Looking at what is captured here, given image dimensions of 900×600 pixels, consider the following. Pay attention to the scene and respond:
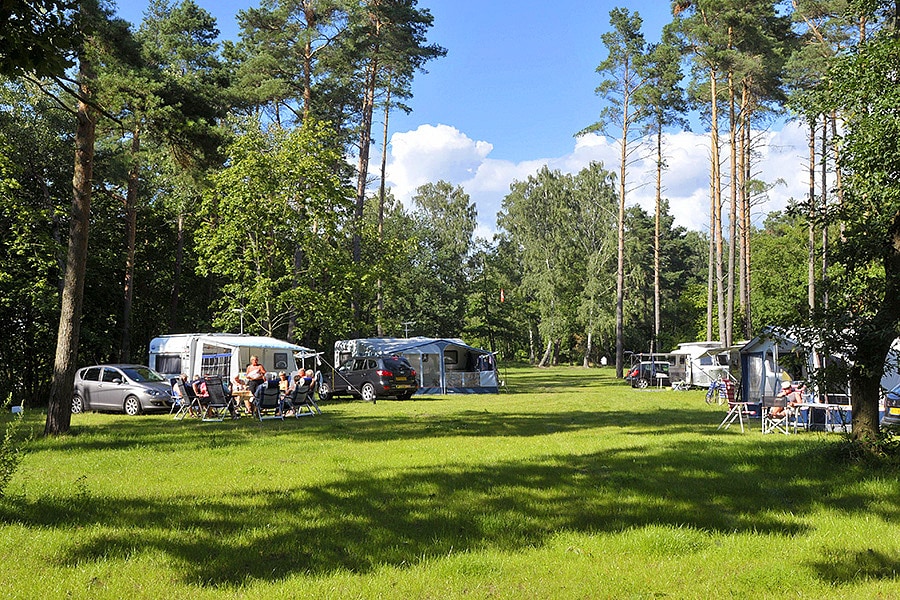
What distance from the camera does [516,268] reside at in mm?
59812

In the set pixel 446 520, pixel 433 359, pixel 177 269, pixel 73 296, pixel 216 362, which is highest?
pixel 177 269

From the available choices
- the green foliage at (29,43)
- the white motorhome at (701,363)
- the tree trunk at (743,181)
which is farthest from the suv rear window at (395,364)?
the green foliage at (29,43)

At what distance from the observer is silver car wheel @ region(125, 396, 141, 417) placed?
676 inches

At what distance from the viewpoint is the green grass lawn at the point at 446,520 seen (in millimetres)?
4508

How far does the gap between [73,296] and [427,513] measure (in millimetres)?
7994

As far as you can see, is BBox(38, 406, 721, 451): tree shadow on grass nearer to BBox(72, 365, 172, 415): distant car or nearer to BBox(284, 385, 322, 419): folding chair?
BBox(284, 385, 322, 419): folding chair

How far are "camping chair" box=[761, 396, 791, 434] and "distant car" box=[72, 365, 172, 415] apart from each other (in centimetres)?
1338

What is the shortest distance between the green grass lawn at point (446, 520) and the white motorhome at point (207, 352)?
9004 mm

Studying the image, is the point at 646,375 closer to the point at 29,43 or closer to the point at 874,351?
the point at 874,351

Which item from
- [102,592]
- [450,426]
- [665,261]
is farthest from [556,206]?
[102,592]

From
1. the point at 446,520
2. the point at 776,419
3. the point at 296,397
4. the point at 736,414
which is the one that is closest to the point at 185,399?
the point at 296,397

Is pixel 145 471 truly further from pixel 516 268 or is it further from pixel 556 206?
pixel 516 268

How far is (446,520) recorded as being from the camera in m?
6.04

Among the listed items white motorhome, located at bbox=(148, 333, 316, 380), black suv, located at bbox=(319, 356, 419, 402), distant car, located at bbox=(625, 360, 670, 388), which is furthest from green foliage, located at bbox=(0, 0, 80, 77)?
distant car, located at bbox=(625, 360, 670, 388)
